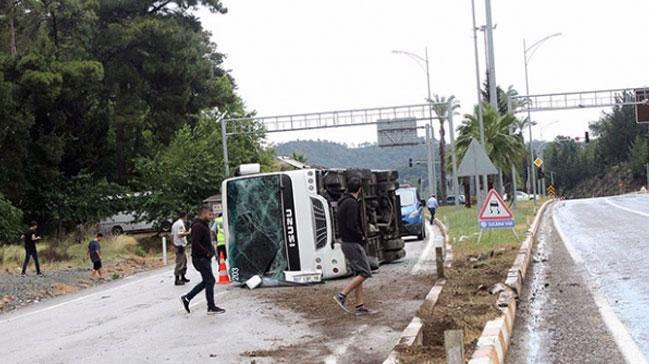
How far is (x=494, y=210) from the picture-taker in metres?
20.8

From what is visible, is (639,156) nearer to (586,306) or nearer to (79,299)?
(79,299)

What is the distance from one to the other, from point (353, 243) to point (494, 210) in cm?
1028

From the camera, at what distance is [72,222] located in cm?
4666

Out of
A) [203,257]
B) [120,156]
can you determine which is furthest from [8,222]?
[203,257]

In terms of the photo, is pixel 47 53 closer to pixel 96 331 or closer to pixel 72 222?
pixel 72 222

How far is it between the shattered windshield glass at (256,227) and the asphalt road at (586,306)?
4532mm

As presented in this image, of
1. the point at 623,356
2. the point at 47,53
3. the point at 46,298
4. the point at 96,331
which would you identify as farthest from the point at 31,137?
the point at 623,356

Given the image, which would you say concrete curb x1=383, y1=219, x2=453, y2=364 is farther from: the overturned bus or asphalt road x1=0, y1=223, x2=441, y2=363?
the overturned bus

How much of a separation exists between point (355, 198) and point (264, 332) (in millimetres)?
2121

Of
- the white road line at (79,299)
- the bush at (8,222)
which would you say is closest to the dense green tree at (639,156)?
the bush at (8,222)

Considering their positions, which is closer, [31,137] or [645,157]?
[31,137]

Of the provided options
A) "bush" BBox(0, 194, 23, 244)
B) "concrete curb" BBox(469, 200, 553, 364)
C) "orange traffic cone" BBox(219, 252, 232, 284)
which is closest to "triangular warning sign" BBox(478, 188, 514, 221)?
"concrete curb" BBox(469, 200, 553, 364)

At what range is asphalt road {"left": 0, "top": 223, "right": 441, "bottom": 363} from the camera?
363 inches

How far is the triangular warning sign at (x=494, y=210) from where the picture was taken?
A: 20.7m
